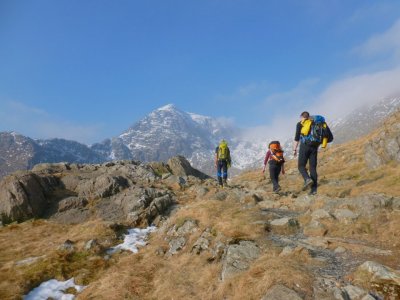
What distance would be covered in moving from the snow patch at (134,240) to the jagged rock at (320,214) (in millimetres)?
7272

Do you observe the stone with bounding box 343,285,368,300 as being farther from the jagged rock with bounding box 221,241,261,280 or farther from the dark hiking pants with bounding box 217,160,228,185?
the dark hiking pants with bounding box 217,160,228,185

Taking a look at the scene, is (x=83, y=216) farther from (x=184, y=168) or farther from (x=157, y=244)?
(x=184, y=168)

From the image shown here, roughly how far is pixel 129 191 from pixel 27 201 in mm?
6198

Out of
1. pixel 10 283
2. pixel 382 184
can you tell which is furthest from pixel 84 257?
pixel 382 184

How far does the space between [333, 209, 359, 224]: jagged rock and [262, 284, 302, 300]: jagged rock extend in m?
5.78

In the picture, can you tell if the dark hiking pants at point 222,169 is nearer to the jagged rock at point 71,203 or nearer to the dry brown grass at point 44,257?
the jagged rock at point 71,203

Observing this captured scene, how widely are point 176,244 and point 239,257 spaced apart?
4152mm

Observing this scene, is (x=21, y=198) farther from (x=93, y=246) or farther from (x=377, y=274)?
(x=377, y=274)

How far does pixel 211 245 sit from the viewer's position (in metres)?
12.8

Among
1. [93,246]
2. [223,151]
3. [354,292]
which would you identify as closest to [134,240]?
[93,246]

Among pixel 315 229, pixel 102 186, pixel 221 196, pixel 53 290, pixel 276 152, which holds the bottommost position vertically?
pixel 53 290

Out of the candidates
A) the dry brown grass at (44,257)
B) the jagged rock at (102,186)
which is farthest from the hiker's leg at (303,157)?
the jagged rock at (102,186)

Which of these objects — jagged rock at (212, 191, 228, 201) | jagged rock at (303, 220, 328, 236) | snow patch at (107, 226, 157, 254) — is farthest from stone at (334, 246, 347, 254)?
jagged rock at (212, 191, 228, 201)

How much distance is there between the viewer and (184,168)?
40875mm
